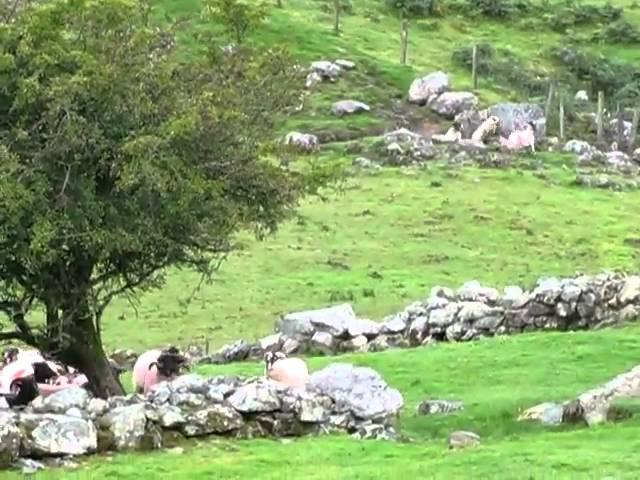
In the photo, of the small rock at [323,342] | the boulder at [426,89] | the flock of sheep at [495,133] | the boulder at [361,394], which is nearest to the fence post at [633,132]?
the flock of sheep at [495,133]

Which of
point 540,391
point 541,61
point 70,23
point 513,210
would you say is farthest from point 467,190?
point 541,61

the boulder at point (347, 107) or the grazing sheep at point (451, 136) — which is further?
the boulder at point (347, 107)

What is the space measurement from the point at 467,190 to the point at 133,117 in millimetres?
27195

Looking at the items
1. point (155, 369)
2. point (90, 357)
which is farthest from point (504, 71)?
point (90, 357)

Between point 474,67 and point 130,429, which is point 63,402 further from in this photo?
point 474,67

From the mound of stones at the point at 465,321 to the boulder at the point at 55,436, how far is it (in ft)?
33.0

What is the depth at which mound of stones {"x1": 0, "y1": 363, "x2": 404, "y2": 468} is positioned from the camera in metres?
15.8

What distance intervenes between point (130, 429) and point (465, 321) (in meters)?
11.8

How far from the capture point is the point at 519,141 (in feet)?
170

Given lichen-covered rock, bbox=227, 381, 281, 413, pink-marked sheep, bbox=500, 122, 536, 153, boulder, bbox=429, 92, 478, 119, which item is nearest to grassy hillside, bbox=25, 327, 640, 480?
lichen-covered rock, bbox=227, 381, 281, 413

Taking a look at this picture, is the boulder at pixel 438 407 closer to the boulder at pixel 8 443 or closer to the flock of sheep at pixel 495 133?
the boulder at pixel 8 443

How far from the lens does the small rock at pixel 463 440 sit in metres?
16.1

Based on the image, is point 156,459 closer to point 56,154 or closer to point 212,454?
point 212,454

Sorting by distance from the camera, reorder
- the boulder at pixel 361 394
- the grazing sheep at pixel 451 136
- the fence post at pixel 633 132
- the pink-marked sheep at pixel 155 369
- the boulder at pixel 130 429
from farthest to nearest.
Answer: the fence post at pixel 633 132 → the grazing sheep at pixel 451 136 → the pink-marked sheep at pixel 155 369 → the boulder at pixel 361 394 → the boulder at pixel 130 429
